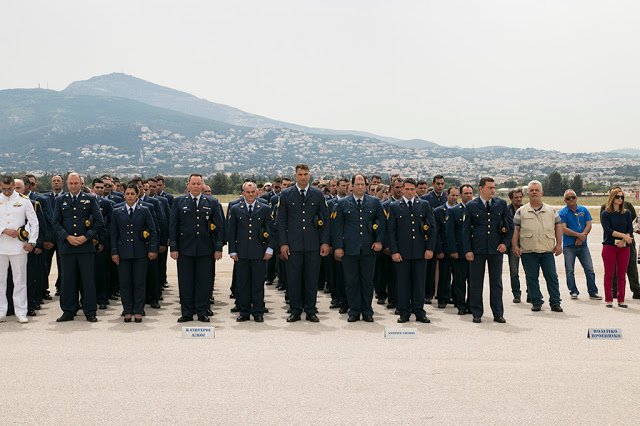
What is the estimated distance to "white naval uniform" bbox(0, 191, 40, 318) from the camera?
376 inches

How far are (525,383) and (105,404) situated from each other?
4.15 meters

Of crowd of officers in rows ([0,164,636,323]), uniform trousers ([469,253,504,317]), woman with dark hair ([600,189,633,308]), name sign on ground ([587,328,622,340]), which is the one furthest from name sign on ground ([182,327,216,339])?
woman with dark hair ([600,189,633,308])

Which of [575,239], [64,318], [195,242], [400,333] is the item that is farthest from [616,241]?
[64,318]

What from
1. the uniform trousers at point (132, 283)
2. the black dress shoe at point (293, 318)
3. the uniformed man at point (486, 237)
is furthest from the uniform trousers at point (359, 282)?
the uniform trousers at point (132, 283)

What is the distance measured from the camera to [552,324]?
9.07 m

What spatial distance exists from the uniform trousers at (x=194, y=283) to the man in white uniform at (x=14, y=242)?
246 centimetres

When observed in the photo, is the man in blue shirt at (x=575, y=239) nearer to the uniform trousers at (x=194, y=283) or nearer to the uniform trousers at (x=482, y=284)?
the uniform trousers at (x=482, y=284)

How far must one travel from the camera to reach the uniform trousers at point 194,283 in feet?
31.8

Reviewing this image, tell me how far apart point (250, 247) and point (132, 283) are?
2.05 m

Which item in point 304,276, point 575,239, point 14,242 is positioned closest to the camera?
point 14,242

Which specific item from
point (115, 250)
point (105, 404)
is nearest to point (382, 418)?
point (105, 404)

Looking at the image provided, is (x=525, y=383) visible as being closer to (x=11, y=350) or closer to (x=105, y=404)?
(x=105, y=404)

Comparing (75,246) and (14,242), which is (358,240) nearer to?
(75,246)

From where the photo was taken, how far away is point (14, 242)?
31.9ft
